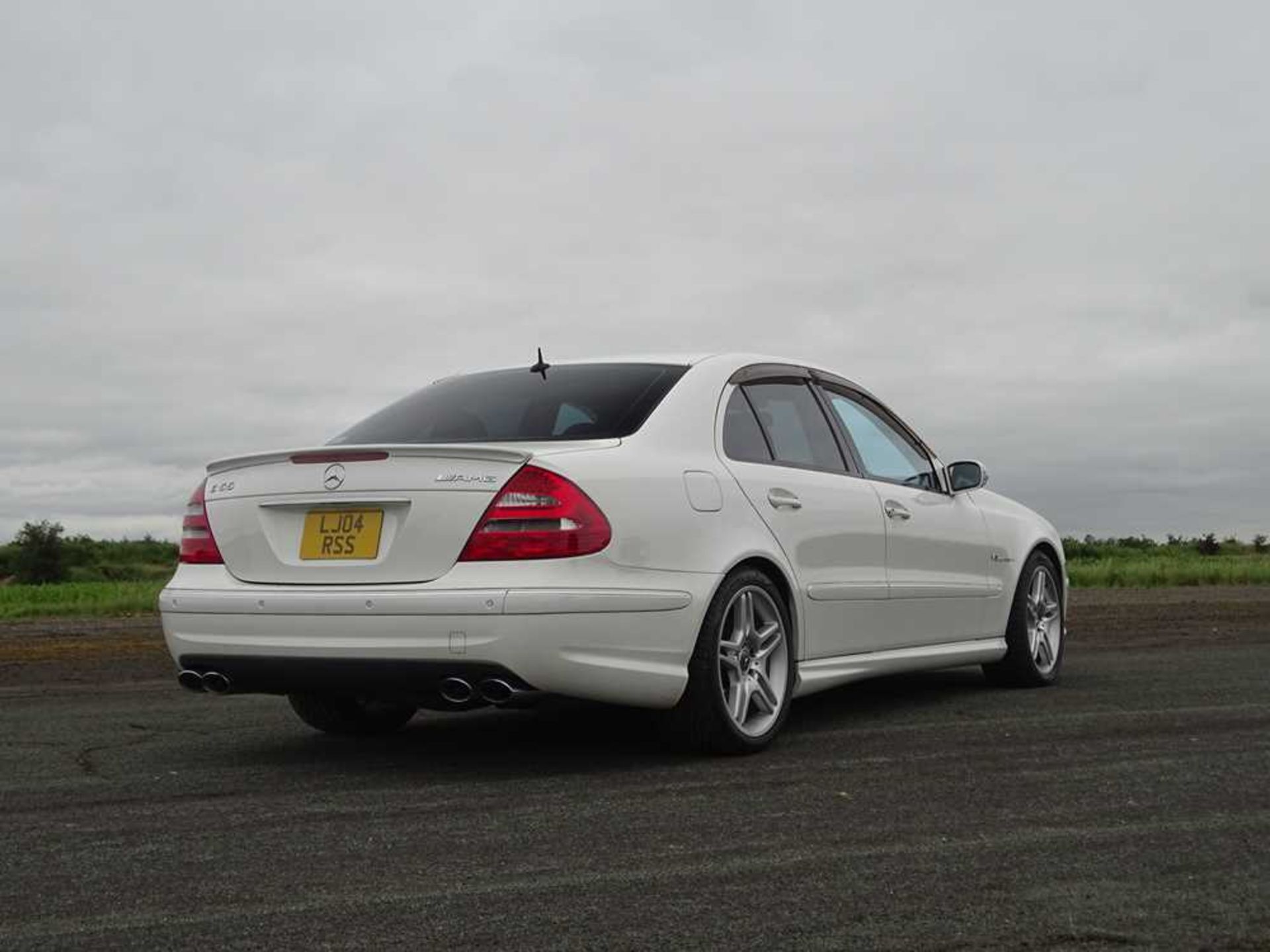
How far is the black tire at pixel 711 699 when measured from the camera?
19.1ft

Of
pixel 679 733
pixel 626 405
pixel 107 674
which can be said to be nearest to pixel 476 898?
pixel 679 733

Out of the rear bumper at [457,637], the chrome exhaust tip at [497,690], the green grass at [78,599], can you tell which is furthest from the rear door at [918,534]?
the green grass at [78,599]

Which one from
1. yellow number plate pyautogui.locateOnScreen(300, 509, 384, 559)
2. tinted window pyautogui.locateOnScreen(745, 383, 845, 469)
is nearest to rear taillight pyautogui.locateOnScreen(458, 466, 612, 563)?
yellow number plate pyautogui.locateOnScreen(300, 509, 384, 559)

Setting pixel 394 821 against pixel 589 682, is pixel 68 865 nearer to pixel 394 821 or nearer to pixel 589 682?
pixel 394 821

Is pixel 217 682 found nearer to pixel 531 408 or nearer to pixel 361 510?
pixel 361 510

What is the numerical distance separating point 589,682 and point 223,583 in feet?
4.75

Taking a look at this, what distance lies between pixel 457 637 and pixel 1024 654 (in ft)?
13.7

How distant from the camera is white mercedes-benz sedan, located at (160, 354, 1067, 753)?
5438 millimetres

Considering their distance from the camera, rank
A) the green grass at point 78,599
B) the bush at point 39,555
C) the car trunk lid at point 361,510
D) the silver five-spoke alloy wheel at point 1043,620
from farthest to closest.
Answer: the bush at point 39,555 → the green grass at point 78,599 → the silver five-spoke alloy wheel at point 1043,620 → the car trunk lid at point 361,510

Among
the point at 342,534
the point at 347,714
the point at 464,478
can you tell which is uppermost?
the point at 464,478

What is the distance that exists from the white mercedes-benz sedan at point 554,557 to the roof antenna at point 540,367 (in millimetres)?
67

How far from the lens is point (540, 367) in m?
6.84

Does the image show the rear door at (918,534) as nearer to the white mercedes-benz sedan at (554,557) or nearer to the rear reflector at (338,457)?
the white mercedes-benz sedan at (554,557)

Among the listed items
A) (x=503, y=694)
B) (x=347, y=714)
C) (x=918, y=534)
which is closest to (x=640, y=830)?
(x=503, y=694)
